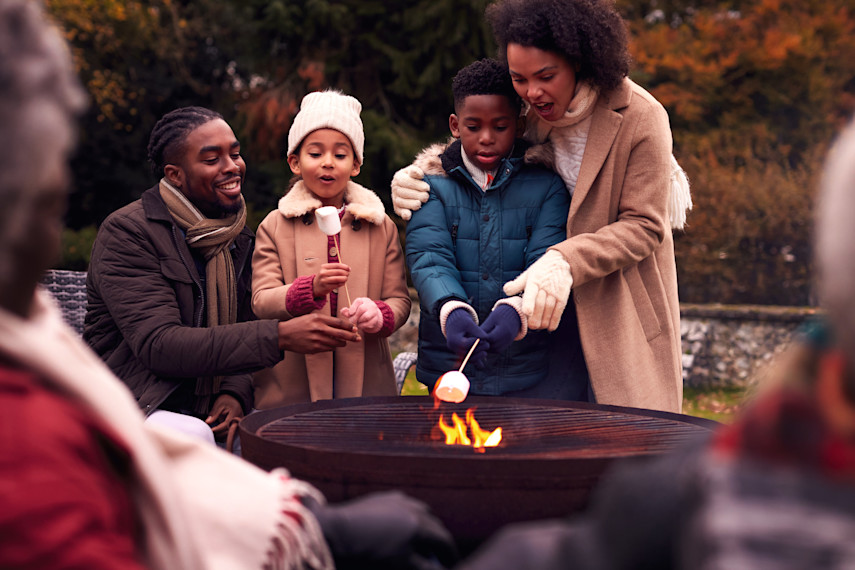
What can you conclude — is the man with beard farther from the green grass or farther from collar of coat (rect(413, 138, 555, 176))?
the green grass

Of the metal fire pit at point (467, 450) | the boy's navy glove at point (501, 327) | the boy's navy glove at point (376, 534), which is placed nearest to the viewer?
the boy's navy glove at point (376, 534)

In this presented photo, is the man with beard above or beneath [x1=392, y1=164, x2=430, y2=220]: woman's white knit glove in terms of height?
beneath

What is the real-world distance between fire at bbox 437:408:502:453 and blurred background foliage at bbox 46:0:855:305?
7882 mm

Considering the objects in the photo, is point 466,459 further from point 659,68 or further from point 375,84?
point 659,68

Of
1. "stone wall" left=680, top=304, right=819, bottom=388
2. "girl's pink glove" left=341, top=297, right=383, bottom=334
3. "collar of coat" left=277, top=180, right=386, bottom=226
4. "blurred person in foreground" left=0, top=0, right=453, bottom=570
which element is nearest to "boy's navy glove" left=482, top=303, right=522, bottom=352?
"girl's pink glove" left=341, top=297, right=383, bottom=334

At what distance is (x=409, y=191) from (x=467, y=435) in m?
1.11

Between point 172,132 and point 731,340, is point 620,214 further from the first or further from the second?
point 731,340

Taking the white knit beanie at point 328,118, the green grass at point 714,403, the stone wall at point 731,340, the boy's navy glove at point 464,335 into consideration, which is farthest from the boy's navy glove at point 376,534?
the stone wall at point 731,340

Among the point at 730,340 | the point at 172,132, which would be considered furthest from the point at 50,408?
the point at 730,340

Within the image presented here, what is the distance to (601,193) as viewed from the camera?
3.12 meters

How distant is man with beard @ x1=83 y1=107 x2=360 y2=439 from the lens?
9.98 ft

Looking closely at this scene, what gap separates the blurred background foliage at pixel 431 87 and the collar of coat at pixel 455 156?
701 centimetres

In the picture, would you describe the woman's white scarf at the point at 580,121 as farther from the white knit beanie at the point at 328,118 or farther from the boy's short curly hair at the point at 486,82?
the white knit beanie at the point at 328,118

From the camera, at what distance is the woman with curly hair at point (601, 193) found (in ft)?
9.75
